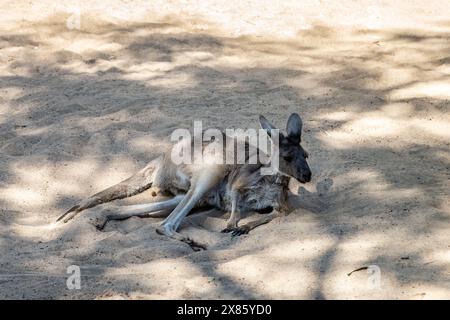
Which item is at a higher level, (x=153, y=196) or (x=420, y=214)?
(x=420, y=214)

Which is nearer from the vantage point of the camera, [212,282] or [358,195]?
[212,282]

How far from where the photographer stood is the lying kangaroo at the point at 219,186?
5.34m

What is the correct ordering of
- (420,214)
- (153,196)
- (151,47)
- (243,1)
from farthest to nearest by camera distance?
1. (243,1)
2. (151,47)
3. (153,196)
4. (420,214)

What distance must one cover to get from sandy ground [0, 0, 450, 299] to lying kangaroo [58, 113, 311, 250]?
130mm

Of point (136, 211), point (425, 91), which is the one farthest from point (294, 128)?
point (425, 91)

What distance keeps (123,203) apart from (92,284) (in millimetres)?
1515

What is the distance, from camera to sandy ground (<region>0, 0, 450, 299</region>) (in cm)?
424

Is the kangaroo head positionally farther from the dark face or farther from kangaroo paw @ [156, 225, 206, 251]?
kangaroo paw @ [156, 225, 206, 251]

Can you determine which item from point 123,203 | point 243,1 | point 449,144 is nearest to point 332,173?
point 449,144

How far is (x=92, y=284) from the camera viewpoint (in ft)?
13.4

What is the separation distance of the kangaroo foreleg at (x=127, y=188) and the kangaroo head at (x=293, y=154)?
85 cm

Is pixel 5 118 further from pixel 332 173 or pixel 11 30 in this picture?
pixel 332 173

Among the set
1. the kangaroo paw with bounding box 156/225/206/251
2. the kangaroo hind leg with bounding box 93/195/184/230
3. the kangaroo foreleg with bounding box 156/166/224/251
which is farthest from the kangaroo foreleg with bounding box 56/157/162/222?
the kangaroo paw with bounding box 156/225/206/251

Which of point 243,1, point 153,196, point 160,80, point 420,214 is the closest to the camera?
point 420,214
